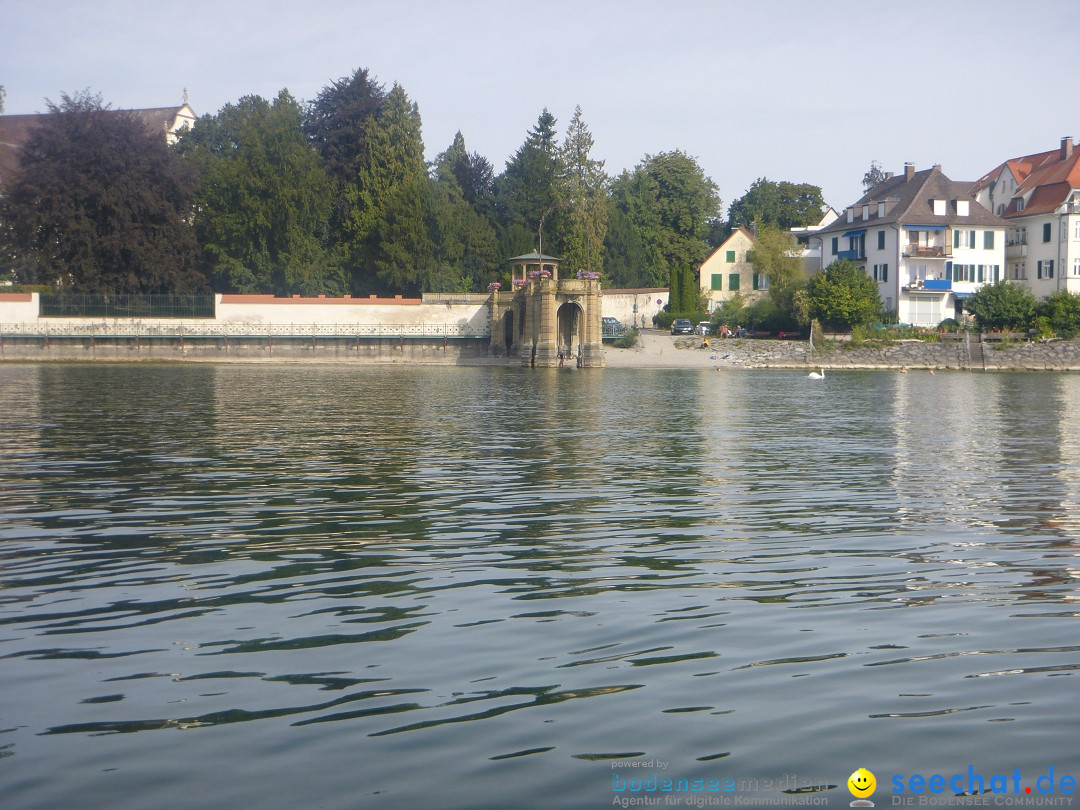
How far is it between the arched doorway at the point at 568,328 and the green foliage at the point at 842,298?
52.6 feet

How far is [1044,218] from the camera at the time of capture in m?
79.3

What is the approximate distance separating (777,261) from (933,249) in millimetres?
12325

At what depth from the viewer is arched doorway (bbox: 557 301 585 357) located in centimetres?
7388

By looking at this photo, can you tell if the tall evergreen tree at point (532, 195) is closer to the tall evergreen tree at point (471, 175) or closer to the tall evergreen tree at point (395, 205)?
the tall evergreen tree at point (471, 175)

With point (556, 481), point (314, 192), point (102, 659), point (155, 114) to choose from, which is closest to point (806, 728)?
point (102, 659)

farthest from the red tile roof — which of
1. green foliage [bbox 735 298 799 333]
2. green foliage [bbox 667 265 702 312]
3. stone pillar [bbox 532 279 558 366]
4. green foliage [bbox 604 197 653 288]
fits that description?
stone pillar [bbox 532 279 558 366]

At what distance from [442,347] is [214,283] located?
20111 mm

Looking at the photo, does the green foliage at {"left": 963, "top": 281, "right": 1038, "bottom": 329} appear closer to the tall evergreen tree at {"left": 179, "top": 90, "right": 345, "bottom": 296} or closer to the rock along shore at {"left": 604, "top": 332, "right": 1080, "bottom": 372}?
the rock along shore at {"left": 604, "top": 332, "right": 1080, "bottom": 372}

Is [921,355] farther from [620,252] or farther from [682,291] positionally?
[620,252]

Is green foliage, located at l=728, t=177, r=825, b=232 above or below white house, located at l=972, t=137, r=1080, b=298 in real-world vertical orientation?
above

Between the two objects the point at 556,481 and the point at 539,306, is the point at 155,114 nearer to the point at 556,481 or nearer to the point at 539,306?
the point at 539,306

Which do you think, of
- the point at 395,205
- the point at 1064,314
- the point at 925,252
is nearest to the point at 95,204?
the point at 395,205

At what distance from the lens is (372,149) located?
85625mm

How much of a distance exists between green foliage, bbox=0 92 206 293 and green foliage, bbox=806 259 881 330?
150ft
